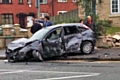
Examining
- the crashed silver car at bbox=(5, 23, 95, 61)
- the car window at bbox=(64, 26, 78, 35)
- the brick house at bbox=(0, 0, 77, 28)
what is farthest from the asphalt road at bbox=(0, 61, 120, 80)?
the brick house at bbox=(0, 0, 77, 28)

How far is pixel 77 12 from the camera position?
35406 mm

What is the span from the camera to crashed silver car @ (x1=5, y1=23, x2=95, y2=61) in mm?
16734

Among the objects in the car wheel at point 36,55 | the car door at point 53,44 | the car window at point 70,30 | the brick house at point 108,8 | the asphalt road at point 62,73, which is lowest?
the asphalt road at point 62,73

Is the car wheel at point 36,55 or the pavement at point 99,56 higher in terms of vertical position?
the car wheel at point 36,55

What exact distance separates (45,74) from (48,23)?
785 centimetres

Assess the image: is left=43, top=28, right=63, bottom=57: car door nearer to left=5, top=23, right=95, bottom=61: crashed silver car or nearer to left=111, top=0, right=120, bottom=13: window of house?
left=5, top=23, right=95, bottom=61: crashed silver car

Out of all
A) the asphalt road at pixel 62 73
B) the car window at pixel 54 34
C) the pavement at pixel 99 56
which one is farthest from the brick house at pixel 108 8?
the asphalt road at pixel 62 73

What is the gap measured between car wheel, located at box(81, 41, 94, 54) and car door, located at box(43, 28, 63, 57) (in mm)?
1306

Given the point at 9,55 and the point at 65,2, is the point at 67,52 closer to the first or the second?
the point at 9,55

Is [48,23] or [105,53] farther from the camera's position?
[48,23]

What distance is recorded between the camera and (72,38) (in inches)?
707

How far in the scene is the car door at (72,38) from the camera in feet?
58.5

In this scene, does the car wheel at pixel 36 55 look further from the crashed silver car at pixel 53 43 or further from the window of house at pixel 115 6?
the window of house at pixel 115 6

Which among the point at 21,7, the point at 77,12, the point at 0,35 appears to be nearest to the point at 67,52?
the point at 0,35
